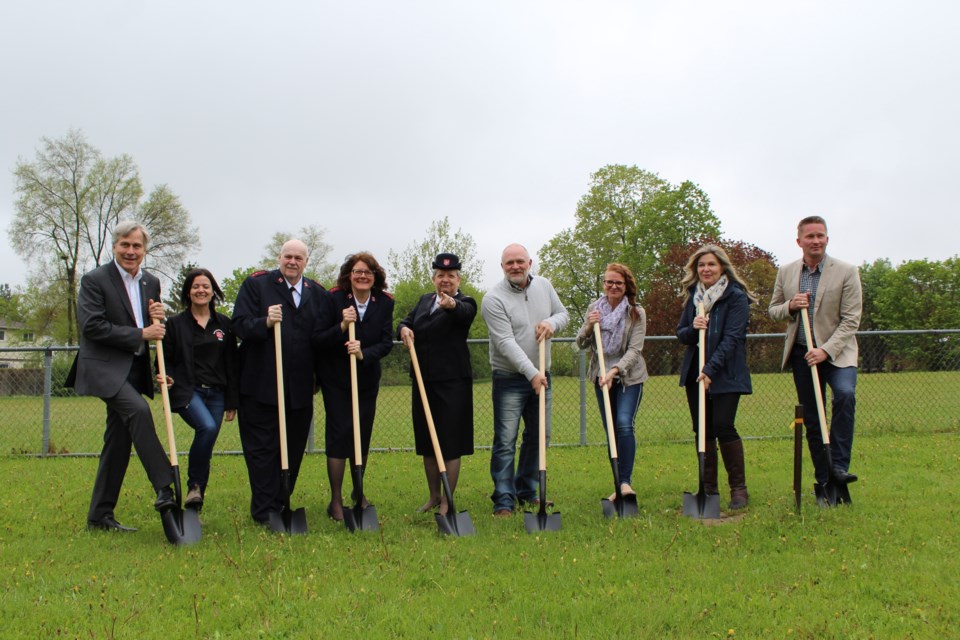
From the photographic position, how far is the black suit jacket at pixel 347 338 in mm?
5652

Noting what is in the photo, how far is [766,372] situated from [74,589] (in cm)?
882

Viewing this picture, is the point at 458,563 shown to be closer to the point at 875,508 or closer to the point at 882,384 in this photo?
the point at 875,508

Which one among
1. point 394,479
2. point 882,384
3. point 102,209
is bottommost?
point 394,479

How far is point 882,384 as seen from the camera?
32.8ft

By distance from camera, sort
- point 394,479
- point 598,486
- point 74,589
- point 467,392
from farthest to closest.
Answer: point 394,479 < point 598,486 < point 467,392 < point 74,589

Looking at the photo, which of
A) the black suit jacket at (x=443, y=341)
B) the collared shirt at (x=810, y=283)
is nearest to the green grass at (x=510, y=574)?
the black suit jacket at (x=443, y=341)

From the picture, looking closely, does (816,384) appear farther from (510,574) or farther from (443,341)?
(510,574)

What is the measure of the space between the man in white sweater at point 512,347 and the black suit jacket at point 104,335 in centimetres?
267

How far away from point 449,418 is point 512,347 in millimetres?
739

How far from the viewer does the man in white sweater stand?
577 centimetres

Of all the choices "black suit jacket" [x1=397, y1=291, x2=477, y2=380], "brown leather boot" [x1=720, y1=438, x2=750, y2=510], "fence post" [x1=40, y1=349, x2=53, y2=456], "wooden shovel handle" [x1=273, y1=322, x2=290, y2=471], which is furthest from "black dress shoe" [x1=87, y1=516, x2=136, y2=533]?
"brown leather boot" [x1=720, y1=438, x2=750, y2=510]

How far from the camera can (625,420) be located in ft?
19.2

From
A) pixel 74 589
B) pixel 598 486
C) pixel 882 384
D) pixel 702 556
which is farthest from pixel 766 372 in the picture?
pixel 74 589

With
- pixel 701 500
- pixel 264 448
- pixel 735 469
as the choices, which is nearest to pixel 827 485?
pixel 735 469
